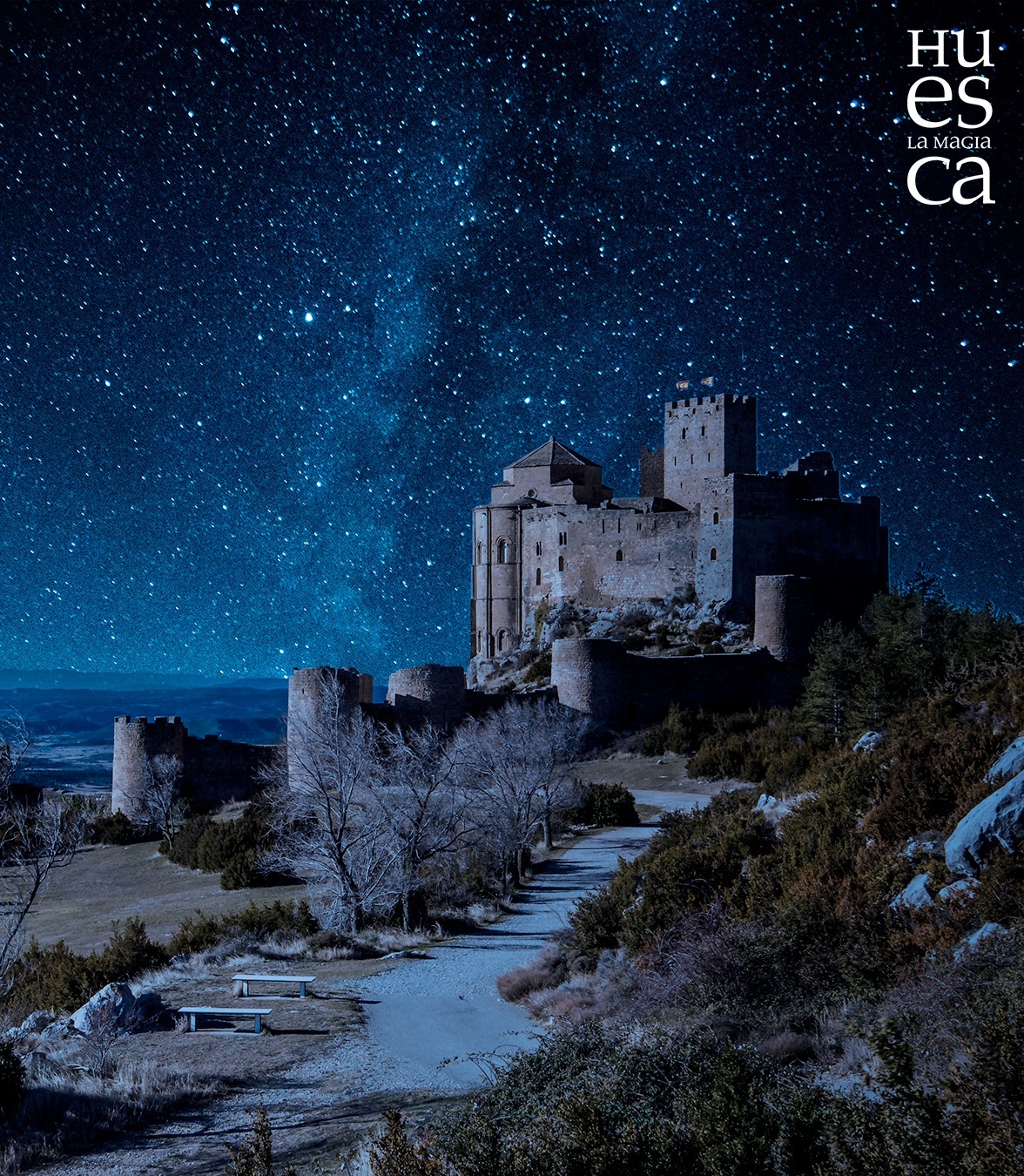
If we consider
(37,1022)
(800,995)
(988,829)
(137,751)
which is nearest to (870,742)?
(988,829)

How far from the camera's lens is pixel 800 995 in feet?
27.6

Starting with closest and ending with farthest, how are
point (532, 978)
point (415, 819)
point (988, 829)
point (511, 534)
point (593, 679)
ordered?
point (988, 829), point (532, 978), point (415, 819), point (593, 679), point (511, 534)

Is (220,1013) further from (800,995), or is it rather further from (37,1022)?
(800,995)

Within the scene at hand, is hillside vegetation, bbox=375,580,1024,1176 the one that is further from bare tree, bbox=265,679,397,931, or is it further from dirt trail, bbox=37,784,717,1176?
bare tree, bbox=265,679,397,931

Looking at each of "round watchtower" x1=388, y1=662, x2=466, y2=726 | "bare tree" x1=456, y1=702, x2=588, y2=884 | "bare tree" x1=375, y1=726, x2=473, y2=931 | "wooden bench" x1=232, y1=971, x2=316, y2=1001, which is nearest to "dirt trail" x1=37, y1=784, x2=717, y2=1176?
"wooden bench" x1=232, y1=971, x2=316, y2=1001

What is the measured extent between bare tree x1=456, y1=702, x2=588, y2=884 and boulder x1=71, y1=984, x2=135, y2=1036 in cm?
814

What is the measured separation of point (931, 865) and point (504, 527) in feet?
135

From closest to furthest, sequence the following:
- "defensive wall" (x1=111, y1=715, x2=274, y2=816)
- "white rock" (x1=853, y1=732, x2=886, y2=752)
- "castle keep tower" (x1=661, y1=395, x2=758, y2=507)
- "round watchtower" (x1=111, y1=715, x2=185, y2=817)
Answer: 1. "white rock" (x1=853, y1=732, x2=886, y2=752)
2. "round watchtower" (x1=111, y1=715, x2=185, y2=817)
3. "defensive wall" (x1=111, y1=715, x2=274, y2=816)
4. "castle keep tower" (x1=661, y1=395, x2=758, y2=507)

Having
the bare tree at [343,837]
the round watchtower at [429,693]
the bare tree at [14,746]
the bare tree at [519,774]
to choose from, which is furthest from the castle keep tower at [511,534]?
the bare tree at [14,746]

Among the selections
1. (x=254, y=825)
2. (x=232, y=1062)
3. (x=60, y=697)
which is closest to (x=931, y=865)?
(x=232, y=1062)

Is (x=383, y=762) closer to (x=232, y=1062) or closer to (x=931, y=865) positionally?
(x=232, y=1062)

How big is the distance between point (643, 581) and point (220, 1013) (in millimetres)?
Result: 36178

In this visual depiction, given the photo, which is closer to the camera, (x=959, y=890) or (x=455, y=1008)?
(x=959, y=890)

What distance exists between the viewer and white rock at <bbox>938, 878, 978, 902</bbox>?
8.54m
